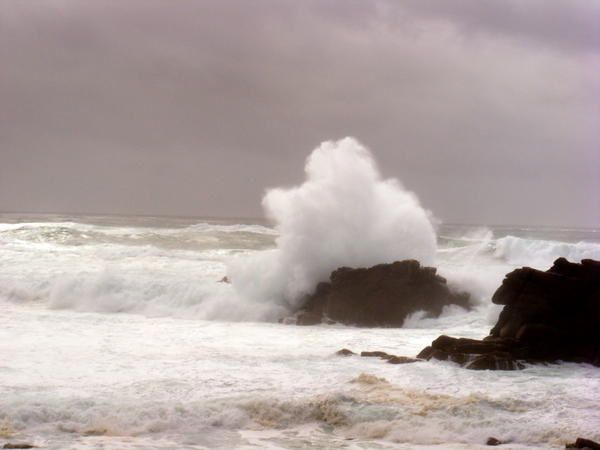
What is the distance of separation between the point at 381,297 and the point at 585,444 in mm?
9335

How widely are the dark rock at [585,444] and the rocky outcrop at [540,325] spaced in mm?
3317

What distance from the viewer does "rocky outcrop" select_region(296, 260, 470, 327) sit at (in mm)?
16625

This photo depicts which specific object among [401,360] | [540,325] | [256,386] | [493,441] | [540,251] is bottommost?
[493,441]

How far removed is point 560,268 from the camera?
12.7 metres

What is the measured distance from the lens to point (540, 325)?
38.9 ft

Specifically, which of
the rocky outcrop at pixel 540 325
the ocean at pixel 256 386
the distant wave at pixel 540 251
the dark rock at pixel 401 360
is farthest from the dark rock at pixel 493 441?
the distant wave at pixel 540 251

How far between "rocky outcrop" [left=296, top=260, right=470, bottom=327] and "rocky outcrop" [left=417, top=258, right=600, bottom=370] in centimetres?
436

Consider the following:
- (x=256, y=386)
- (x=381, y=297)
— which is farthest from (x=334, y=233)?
(x=256, y=386)

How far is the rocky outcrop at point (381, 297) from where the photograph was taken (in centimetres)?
1662

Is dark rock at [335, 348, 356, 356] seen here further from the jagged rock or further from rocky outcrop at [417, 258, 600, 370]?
rocky outcrop at [417, 258, 600, 370]

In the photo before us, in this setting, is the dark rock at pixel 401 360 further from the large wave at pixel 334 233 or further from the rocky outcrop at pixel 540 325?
the large wave at pixel 334 233

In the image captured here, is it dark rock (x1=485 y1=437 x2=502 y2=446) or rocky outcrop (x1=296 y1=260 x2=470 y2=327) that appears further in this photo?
rocky outcrop (x1=296 y1=260 x2=470 y2=327)

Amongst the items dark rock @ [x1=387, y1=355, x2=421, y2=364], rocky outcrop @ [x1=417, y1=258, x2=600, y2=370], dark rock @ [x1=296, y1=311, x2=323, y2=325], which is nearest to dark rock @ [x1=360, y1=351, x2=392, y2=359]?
dark rock @ [x1=387, y1=355, x2=421, y2=364]

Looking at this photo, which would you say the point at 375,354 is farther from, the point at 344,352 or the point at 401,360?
the point at 401,360
